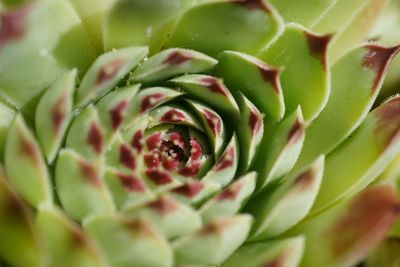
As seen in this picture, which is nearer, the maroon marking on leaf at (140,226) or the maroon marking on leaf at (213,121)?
the maroon marking on leaf at (140,226)

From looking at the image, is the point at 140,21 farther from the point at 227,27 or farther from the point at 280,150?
the point at 280,150

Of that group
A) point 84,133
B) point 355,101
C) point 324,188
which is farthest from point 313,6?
point 84,133

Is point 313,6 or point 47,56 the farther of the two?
point 313,6

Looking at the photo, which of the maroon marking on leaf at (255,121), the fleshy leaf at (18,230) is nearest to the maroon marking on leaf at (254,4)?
the maroon marking on leaf at (255,121)

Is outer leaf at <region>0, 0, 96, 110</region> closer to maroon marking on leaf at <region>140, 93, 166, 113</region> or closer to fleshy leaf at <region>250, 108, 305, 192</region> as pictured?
maroon marking on leaf at <region>140, 93, 166, 113</region>

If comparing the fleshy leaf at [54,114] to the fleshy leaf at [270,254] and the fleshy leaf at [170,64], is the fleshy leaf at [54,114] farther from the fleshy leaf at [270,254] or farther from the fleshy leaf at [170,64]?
the fleshy leaf at [270,254]

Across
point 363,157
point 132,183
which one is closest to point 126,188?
point 132,183

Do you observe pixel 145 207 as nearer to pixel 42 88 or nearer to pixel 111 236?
pixel 111 236
